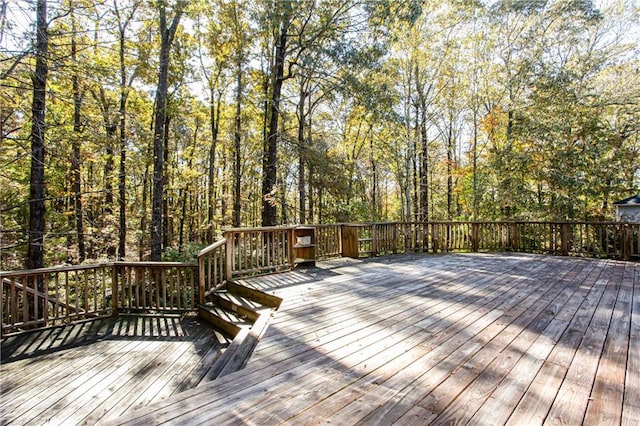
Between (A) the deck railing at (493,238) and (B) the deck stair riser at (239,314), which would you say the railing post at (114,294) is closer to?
(B) the deck stair riser at (239,314)

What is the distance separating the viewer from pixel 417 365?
2.12 metres

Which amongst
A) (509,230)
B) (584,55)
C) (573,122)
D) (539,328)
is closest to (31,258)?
(539,328)

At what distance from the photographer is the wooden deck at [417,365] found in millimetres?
1625

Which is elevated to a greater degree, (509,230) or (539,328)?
(509,230)

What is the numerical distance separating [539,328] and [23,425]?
4319 millimetres

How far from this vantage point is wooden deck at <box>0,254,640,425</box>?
64.0 inches

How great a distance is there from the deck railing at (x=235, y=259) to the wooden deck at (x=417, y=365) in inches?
42.9

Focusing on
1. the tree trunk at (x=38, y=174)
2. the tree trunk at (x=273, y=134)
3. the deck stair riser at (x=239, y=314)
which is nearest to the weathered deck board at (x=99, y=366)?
the deck stair riser at (x=239, y=314)

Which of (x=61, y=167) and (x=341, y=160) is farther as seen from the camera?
(x=341, y=160)

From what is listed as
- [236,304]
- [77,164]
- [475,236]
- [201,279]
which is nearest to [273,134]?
[77,164]

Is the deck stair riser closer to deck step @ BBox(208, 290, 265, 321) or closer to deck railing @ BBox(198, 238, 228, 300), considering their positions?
deck step @ BBox(208, 290, 265, 321)

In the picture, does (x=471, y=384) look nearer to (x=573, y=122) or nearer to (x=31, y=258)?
(x=31, y=258)

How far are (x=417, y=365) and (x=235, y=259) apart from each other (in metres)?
4.65

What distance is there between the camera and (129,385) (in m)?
2.86
